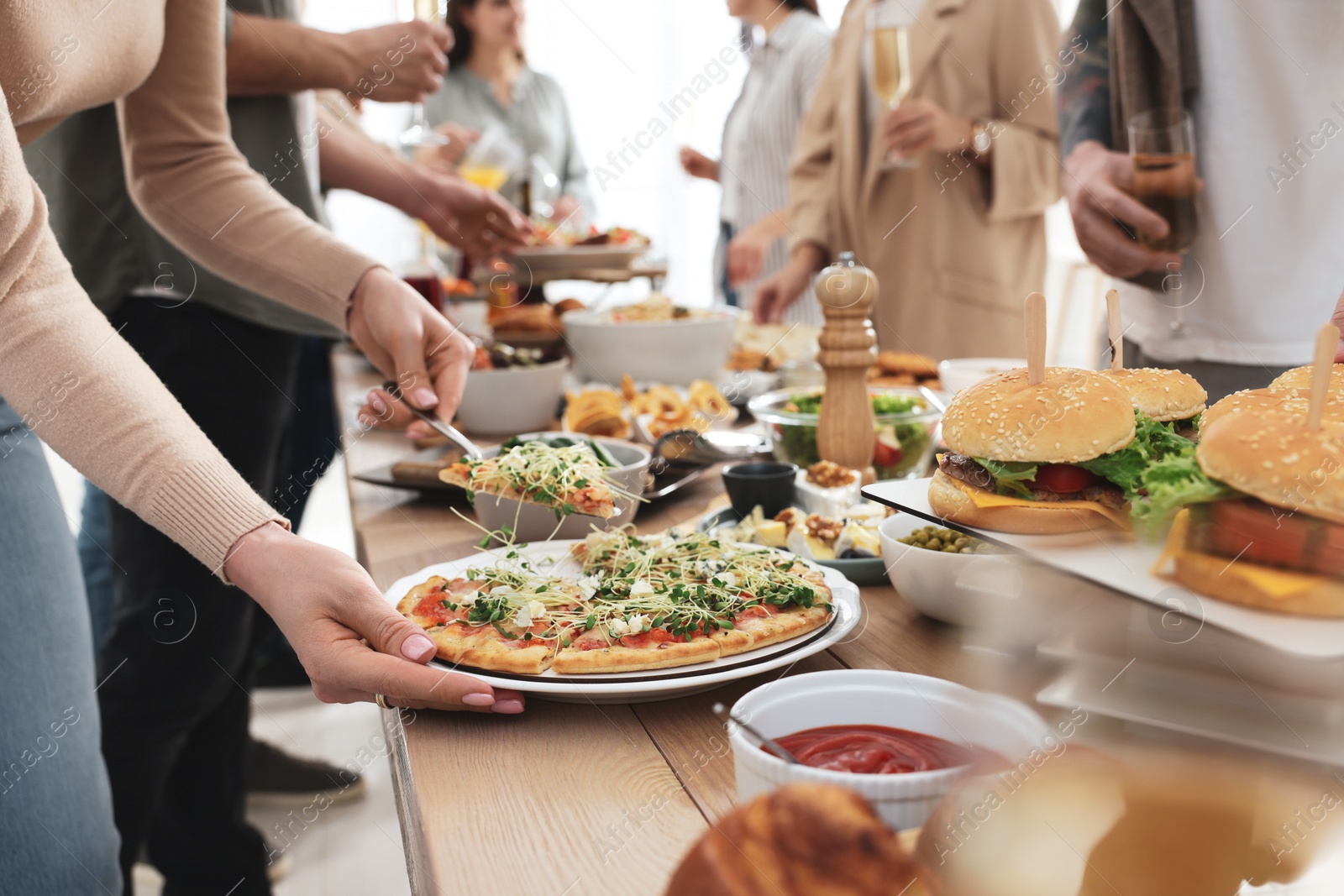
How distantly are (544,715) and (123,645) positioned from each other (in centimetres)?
125

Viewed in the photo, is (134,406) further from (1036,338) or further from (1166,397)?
(1166,397)

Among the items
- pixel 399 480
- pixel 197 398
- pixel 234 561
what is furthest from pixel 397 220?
pixel 234 561

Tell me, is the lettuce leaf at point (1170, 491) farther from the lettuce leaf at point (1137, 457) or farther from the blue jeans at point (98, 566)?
the blue jeans at point (98, 566)

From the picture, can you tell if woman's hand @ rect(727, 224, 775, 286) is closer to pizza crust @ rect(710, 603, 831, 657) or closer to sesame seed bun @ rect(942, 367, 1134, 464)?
sesame seed bun @ rect(942, 367, 1134, 464)

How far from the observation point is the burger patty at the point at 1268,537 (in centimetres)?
64

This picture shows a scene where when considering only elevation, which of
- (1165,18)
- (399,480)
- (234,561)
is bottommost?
(399,480)

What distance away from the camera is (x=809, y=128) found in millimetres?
3072

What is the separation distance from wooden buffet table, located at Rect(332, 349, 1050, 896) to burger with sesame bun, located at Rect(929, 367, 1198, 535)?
135 mm

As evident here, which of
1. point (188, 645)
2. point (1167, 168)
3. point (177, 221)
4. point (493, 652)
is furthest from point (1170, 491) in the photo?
point (188, 645)

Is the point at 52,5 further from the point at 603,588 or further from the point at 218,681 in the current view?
the point at 218,681

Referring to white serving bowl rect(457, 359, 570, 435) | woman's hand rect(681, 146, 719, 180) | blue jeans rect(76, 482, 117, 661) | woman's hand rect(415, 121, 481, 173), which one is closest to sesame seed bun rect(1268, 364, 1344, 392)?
white serving bowl rect(457, 359, 570, 435)

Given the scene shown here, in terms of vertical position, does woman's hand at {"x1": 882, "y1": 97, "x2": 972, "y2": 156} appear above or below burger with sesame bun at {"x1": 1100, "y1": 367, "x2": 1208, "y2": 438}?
above

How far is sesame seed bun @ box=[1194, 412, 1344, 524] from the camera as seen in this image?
65 centimetres

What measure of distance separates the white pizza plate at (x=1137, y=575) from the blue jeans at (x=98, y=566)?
184 cm
